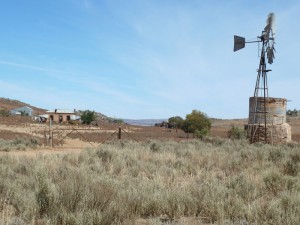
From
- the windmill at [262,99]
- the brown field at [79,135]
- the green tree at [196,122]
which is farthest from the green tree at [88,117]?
the windmill at [262,99]

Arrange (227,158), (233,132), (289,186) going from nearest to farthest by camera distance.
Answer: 1. (289,186)
2. (227,158)
3. (233,132)

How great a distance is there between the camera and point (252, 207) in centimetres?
769

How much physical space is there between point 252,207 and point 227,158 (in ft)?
31.2

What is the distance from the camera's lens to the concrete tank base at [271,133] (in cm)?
3050

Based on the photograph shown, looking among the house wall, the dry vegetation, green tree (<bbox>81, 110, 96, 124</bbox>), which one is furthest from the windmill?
the house wall

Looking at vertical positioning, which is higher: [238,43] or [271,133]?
[238,43]

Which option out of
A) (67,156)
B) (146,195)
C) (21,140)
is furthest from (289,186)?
(21,140)

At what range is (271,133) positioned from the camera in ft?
99.7

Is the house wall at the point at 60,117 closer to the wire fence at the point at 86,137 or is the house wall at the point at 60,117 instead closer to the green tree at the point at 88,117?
the green tree at the point at 88,117

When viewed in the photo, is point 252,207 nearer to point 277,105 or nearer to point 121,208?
point 121,208

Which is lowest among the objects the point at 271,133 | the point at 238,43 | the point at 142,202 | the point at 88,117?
the point at 142,202

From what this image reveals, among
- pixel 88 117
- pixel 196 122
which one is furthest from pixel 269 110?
pixel 88 117

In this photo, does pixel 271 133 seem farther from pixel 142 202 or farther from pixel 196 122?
pixel 196 122

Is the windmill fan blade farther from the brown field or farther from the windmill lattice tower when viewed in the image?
the brown field
